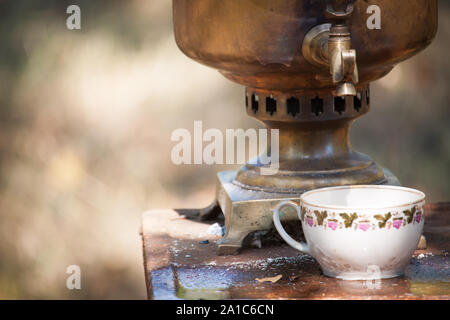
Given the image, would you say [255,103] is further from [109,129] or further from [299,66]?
[109,129]

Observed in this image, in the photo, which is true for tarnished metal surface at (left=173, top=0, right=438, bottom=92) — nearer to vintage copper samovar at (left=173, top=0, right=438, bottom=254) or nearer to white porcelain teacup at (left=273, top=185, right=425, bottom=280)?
vintage copper samovar at (left=173, top=0, right=438, bottom=254)

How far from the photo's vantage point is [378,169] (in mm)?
1440

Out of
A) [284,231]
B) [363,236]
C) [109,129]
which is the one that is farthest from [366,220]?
[109,129]

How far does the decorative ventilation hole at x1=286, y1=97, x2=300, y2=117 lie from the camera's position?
139 cm

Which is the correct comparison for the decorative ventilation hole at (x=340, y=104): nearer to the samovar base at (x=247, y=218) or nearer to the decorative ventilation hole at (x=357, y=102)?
the decorative ventilation hole at (x=357, y=102)

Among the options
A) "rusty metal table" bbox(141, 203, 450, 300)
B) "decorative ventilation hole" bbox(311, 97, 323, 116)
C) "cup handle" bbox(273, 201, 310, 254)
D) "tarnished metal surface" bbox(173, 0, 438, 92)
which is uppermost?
"tarnished metal surface" bbox(173, 0, 438, 92)

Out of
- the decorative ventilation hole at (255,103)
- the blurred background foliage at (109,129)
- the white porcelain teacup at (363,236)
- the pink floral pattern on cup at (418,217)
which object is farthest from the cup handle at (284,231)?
the blurred background foliage at (109,129)

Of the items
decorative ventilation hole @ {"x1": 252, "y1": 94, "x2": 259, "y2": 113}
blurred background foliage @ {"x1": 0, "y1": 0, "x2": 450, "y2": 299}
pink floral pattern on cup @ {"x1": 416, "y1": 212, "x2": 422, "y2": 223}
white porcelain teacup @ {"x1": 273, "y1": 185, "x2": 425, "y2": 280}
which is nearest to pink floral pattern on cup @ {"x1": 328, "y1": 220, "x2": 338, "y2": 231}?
white porcelain teacup @ {"x1": 273, "y1": 185, "x2": 425, "y2": 280}

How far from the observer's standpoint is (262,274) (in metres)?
1.22

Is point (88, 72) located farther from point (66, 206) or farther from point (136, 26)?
point (66, 206)

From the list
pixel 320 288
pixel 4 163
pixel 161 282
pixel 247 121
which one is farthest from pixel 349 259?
pixel 4 163

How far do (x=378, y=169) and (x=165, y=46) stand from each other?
1.06 meters

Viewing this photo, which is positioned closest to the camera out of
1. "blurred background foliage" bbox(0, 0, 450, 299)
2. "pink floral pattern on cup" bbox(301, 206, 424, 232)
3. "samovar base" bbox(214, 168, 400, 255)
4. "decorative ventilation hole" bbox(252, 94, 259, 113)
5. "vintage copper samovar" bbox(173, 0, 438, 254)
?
"pink floral pattern on cup" bbox(301, 206, 424, 232)

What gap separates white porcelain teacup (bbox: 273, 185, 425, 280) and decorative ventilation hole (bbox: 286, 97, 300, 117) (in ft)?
0.78
